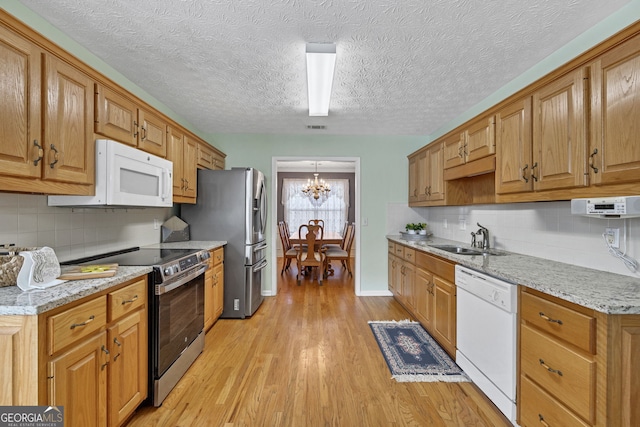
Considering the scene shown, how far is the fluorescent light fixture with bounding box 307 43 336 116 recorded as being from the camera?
2.01 m

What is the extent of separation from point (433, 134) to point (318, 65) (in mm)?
2655

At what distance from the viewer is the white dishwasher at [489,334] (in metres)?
1.65

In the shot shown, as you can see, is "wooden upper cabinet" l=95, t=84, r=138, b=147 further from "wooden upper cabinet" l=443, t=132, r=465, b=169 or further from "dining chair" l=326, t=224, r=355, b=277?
"dining chair" l=326, t=224, r=355, b=277

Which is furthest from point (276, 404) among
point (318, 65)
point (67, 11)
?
point (67, 11)

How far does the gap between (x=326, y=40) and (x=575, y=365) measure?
7.27 ft

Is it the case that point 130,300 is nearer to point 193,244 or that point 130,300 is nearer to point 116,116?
point 116,116

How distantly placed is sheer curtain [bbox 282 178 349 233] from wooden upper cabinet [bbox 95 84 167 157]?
5541mm

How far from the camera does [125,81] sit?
252cm

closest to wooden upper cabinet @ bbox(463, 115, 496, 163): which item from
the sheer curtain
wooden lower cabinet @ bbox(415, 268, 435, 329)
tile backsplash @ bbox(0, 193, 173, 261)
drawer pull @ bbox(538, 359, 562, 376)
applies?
wooden lower cabinet @ bbox(415, 268, 435, 329)

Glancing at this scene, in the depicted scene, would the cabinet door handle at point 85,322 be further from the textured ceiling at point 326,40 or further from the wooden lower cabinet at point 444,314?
the wooden lower cabinet at point 444,314

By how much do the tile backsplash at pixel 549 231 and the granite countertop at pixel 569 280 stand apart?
8cm

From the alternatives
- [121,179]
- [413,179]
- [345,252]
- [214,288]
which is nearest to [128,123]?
[121,179]

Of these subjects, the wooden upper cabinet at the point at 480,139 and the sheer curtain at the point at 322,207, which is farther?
the sheer curtain at the point at 322,207

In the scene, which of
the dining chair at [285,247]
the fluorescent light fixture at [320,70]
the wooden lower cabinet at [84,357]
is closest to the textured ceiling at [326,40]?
the fluorescent light fixture at [320,70]
